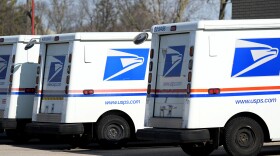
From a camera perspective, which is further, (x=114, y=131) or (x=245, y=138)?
(x=114, y=131)

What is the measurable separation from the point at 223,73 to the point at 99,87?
13.7 feet

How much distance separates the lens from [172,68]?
1375 cm

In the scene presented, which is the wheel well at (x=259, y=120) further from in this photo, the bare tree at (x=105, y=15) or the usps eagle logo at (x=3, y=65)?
the bare tree at (x=105, y=15)

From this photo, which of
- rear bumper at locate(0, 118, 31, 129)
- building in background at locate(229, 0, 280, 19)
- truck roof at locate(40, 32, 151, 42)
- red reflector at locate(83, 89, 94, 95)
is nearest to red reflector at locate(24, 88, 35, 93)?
rear bumper at locate(0, 118, 31, 129)

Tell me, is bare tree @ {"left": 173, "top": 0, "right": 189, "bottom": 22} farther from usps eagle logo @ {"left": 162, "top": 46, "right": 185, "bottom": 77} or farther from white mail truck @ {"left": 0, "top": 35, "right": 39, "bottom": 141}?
usps eagle logo @ {"left": 162, "top": 46, "right": 185, "bottom": 77}

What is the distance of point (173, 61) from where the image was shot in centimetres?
1374

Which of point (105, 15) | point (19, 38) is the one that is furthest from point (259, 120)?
point (105, 15)

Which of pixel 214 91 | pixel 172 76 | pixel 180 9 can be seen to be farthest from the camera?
pixel 180 9

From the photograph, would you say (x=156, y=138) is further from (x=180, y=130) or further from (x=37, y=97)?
(x=37, y=97)

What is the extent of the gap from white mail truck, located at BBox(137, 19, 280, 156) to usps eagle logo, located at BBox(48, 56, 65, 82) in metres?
3.73

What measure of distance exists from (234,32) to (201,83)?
1.10 metres

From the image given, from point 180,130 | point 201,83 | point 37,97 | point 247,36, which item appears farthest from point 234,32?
point 37,97

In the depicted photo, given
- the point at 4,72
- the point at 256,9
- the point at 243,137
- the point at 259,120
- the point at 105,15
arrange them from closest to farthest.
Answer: the point at 243,137 → the point at 259,120 → the point at 4,72 → the point at 256,9 → the point at 105,15

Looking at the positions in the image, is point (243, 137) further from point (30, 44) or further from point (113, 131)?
point (30, 44)
